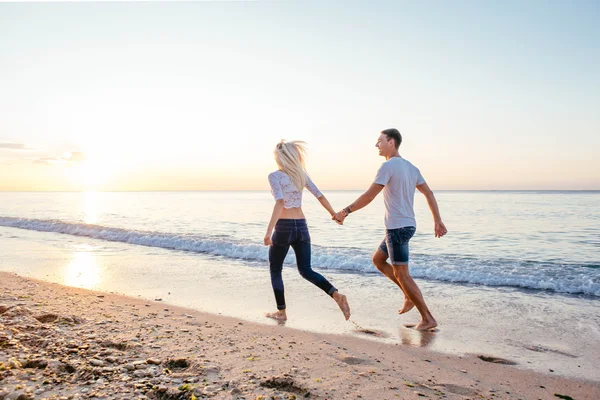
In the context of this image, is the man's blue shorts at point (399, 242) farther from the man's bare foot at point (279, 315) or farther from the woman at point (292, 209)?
the man's bare foot at point (279, 315)

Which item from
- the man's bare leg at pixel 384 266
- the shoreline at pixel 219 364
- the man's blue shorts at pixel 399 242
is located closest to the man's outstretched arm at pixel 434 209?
the man's blue shorts at pixel 399 242

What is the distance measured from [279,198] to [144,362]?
227cm

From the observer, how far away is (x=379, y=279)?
28.6 feet

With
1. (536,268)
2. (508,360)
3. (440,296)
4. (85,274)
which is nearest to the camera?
(508,360)

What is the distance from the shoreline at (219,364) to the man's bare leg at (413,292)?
738 mm

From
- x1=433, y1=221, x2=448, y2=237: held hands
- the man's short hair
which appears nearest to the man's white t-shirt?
the man's short hair

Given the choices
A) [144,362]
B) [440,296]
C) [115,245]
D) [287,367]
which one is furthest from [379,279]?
[115,245]

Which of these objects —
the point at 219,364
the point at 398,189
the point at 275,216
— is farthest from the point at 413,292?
the point at 219,364

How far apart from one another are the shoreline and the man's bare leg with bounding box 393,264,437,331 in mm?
738

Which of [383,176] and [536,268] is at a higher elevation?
[383,176]

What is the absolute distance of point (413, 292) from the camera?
5.09 meters

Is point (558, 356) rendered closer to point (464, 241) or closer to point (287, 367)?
point (287, 367)

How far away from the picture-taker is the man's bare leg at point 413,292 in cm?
502

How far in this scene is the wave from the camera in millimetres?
8297
